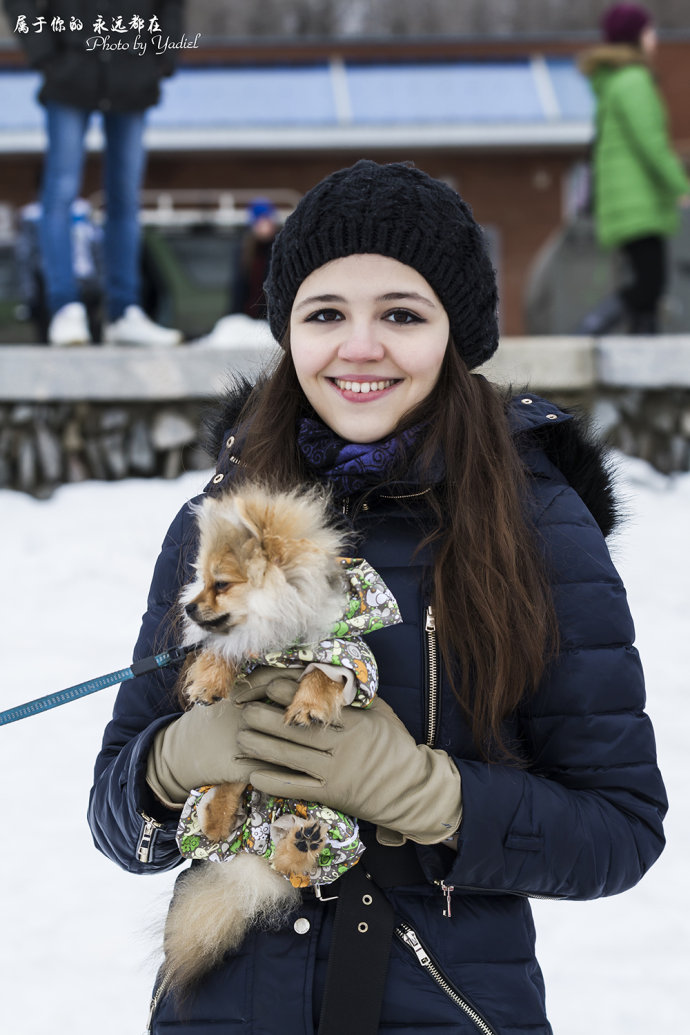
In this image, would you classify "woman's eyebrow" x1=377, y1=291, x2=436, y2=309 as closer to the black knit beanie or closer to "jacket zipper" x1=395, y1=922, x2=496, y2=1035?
the black knit beanie

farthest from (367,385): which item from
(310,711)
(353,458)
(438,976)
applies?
(438,976)

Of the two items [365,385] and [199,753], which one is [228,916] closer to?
[199,753]

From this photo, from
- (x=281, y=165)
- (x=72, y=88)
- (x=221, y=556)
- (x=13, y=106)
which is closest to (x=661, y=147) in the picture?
(x=72, y=88)

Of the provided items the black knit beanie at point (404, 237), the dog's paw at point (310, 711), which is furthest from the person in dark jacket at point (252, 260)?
the dog's paw at point (310, 711)

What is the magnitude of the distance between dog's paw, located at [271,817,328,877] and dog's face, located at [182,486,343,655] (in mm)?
273

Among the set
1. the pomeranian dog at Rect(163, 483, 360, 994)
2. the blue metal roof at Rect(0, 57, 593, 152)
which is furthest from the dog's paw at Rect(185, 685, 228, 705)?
the blue metal roof at Rect(0, 57, 593, 152)

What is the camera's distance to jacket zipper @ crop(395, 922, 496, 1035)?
5.07ft

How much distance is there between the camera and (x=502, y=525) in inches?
67.8

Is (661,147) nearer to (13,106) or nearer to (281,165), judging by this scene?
(281,165)

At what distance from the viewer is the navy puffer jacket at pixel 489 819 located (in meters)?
1.56

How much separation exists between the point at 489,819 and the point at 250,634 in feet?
1.51

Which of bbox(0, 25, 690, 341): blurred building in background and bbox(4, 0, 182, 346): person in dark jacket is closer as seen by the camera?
bbox(4, 0, 182, 346): person in dark jacket

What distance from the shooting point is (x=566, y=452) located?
1.90 meters

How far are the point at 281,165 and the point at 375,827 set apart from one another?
1494cm
